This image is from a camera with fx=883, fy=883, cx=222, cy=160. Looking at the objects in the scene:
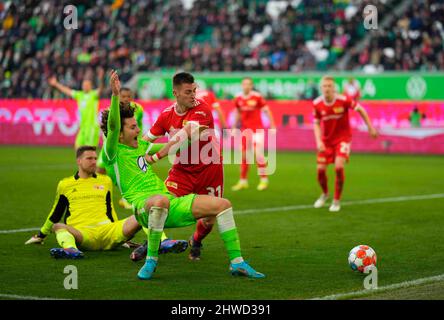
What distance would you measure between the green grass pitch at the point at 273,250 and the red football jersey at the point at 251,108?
1.42 metres

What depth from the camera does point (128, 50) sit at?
36.5 m

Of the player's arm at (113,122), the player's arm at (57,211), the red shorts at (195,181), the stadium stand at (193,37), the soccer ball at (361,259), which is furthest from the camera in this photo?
the stadium stand at (193,37)

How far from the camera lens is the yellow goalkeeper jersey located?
10.0m

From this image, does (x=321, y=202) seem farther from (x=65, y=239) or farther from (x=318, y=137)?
(x=65, y=239)

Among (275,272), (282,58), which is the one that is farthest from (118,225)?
(282,58)

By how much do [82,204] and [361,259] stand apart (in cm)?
339

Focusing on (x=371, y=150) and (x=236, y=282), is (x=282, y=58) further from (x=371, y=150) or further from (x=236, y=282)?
(x=236, y=282)

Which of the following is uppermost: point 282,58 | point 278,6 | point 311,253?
point 278,6

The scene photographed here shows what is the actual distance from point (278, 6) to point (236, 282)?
96.0 ft

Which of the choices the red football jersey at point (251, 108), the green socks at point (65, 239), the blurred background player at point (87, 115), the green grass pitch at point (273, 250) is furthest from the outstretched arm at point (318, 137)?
the green socks at point (65, 239)

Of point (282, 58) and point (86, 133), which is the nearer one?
point (86, 133)

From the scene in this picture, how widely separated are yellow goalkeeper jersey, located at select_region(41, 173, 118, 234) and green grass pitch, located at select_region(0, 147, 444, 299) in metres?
0.40

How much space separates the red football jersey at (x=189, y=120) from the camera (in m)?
9.02

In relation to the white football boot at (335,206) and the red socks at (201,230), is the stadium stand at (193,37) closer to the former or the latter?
the white football boot at (335,206)
